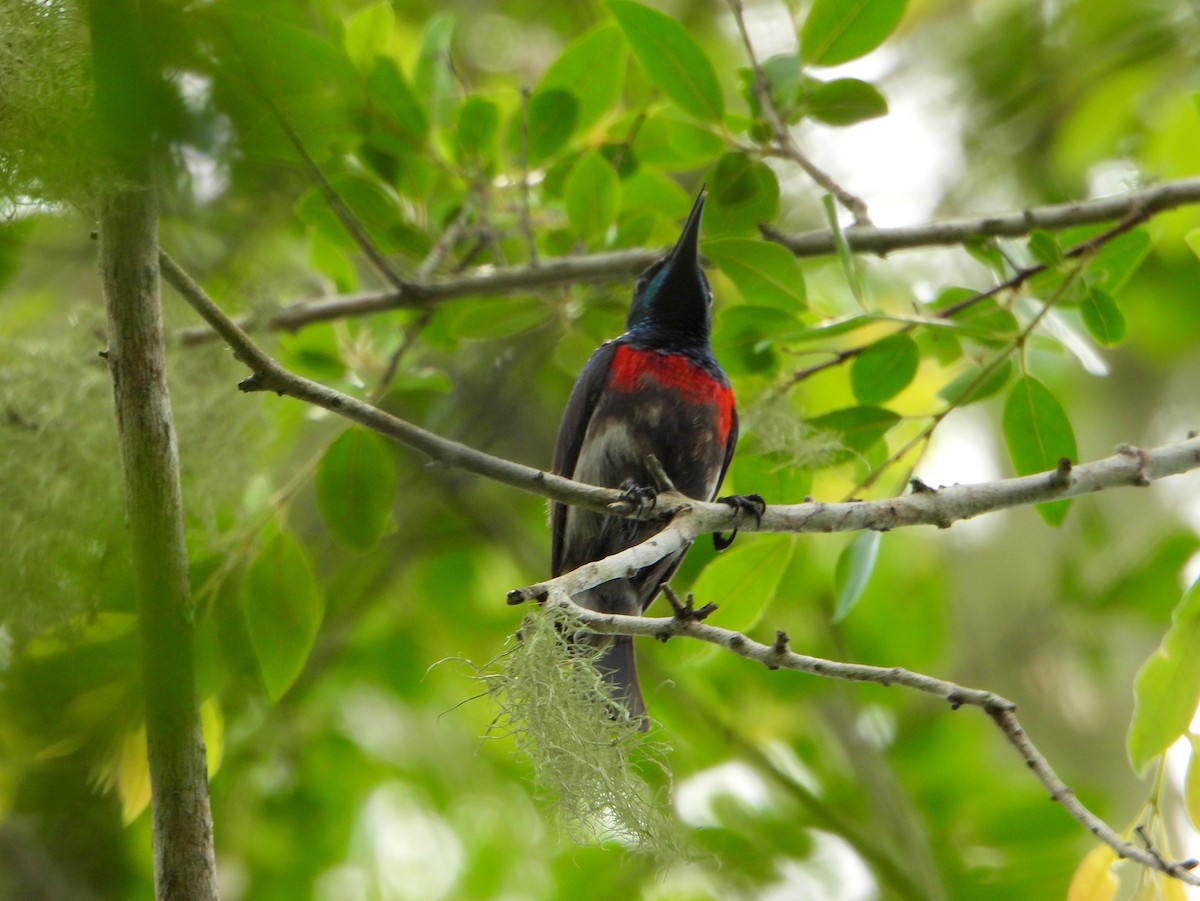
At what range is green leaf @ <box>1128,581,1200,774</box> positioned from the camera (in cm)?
206

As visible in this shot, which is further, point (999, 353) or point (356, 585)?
point (356, 585)

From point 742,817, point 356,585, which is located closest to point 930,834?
point 742,817

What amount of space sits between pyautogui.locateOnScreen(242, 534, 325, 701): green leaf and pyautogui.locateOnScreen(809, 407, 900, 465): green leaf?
130 cm

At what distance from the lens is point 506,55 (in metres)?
6.00

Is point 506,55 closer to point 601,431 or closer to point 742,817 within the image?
point 601,431

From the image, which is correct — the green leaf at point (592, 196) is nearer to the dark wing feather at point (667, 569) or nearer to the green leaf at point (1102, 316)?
the dark wing feather at point (667, 569)

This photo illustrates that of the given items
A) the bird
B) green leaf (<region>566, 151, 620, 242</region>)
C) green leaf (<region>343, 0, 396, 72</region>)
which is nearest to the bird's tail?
the bird

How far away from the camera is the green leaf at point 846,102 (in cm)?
288

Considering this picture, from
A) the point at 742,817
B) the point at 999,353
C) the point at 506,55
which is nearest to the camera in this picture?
the point at 999,353

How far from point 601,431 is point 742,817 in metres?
1.45

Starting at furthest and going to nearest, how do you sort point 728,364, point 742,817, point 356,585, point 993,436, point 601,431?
point 993,436 < point 356,585 < point 742,817 < point 601,431 < point 728,364

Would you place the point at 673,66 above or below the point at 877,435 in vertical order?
above

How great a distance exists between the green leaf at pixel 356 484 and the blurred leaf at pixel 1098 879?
1.77 meters

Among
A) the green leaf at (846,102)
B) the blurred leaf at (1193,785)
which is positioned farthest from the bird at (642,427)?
the blurred leaf at (1193,785)
